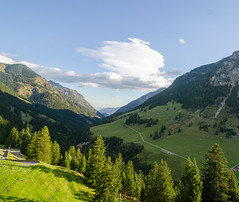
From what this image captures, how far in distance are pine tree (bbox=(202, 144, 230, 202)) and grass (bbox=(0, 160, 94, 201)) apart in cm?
2686

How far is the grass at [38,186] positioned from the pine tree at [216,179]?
88.1 feet

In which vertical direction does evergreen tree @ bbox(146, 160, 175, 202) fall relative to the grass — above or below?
below

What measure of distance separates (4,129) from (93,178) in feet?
386

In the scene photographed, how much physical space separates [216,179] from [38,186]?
1428 inches

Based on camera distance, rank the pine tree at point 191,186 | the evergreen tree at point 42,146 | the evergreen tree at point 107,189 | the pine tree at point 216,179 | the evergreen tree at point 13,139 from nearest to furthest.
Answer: the pine tree at point 216,179
the pine tree at point 191,186
the evergreen tree at point 107,189
the evergreen tree at point 42,146
the evergreen tree at point 13,139

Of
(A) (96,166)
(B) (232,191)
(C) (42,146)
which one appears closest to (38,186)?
(A) (96,166)

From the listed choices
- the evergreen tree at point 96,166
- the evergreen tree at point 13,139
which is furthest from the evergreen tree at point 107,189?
the evergreen tree at point 13,139

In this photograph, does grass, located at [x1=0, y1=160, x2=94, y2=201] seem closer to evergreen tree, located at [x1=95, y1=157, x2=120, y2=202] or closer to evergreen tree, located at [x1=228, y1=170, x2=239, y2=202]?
evergreen tree, located at [x1=95, y1=157, x2=120, y2=202]

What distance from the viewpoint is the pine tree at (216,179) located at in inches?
1251

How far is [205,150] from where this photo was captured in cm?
15012

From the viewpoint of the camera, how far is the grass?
97.7ft

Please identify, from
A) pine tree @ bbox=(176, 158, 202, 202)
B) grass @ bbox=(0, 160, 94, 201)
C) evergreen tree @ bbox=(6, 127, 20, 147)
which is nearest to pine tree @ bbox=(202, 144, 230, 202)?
pine tree @ bbox=(176, 158, 202, 202)

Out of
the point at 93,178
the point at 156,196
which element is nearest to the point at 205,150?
the point at 156,196

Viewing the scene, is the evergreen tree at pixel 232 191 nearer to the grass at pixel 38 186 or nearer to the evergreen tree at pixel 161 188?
the evergreen tree at pixel 161 188
